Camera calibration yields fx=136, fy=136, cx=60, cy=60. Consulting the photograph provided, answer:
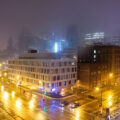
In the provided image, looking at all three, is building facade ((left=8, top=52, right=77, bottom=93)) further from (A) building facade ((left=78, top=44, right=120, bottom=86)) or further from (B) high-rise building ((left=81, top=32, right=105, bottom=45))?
(B) high-rise building ((left=81, top=32, right=105, bottom=45))

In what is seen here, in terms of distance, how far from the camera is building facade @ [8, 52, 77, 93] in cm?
4994

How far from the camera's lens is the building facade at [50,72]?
49.9 m

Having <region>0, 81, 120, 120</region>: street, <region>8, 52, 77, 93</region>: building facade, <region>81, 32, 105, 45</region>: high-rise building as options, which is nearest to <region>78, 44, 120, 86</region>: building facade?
<region>8, 52, 77, 93</region>: building facade

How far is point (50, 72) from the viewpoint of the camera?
49688mm

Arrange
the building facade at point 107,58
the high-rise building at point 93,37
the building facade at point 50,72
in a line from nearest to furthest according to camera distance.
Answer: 1. the building facade at point 50,72
2. the building facade at point 107,58
3. the high-rise building at point 93,37

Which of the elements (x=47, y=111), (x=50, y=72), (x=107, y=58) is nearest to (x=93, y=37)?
(x=107, y=58)

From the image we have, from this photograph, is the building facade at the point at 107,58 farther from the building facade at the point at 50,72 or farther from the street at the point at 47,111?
the street at the point at 47,111

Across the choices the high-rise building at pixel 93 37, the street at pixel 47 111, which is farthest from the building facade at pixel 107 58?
the high-rise building at pixel 93 37

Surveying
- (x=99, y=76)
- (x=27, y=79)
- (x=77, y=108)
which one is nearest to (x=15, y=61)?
(x=27, y=79)

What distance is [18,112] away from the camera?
102 ft

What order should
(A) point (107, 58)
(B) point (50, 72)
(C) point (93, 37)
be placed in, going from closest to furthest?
(B) point (50, 72) < (A) point (107, 58) < (C) point (93, 37)

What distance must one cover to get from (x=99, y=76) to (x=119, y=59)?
72.6ft

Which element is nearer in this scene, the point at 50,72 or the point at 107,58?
the point at 50,72

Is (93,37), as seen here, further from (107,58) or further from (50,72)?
(50,72)
